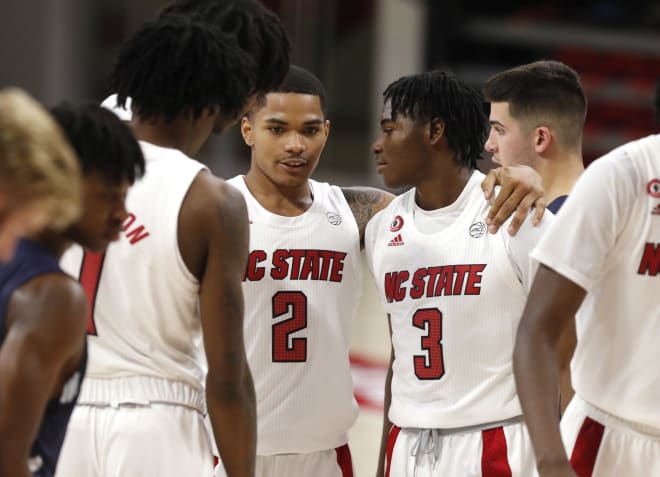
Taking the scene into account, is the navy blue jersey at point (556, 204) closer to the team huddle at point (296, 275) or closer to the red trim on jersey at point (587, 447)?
the team huddle at point (296, 275)

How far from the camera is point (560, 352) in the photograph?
12.8 ft

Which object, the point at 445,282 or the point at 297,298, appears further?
the point at 297,298

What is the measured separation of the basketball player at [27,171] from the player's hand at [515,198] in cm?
238

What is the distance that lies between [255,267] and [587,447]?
62.4 inches

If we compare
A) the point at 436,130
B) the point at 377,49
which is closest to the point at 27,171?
the point at 436,130

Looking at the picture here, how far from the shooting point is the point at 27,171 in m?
1.79

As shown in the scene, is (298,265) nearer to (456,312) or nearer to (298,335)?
(298,335)

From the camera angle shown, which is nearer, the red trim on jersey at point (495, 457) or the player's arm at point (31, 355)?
the player's arm at point (31, 355)

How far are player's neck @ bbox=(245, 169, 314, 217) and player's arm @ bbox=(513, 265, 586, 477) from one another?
1.75 m

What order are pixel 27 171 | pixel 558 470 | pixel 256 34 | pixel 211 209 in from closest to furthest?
1. pixel 27 171
2. pixel 558 470
3. pixel 211 209
4. pixel 256 34

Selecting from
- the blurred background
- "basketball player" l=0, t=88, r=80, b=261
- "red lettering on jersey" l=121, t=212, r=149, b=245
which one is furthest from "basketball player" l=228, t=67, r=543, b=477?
the blurred background

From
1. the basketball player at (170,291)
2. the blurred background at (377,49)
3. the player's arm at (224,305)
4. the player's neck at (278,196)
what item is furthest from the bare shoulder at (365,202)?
the blurred background at (377,49)

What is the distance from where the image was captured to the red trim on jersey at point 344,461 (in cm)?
442

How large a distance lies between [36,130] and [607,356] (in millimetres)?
1769
